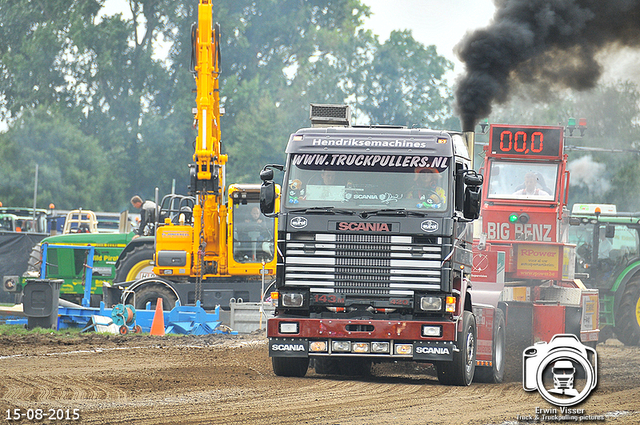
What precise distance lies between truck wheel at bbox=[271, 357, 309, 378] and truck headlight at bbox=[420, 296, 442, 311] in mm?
1844

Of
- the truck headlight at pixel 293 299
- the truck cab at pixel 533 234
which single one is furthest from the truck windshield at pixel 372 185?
the truck cab at pixel 533 234

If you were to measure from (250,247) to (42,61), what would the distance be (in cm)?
4029

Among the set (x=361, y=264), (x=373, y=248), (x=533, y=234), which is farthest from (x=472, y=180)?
(x=533, y=234)

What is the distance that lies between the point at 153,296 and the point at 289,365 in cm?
842

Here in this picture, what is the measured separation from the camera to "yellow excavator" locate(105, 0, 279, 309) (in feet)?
68.5

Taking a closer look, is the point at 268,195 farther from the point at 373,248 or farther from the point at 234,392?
the point at 234,392

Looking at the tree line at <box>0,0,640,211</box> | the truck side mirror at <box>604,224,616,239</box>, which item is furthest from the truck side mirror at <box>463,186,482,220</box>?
the tree line at <box>0,0,640,211</box>

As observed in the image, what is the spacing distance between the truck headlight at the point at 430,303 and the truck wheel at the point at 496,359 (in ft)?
7.76

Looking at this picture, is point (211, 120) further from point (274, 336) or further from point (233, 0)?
point (233, 0)

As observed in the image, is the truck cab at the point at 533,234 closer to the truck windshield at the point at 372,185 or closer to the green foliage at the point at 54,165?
the truck windshield at the point at 372,185

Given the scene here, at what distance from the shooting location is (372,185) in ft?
40.3

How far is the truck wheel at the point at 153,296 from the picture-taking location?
20625mm

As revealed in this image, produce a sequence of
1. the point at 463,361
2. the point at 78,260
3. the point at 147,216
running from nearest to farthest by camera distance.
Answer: the point at 463,361 < the point at 147,216 < the point at 78,260

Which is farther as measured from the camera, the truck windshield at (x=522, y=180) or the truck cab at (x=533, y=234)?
the truck windshield at (x=522, y=180)
